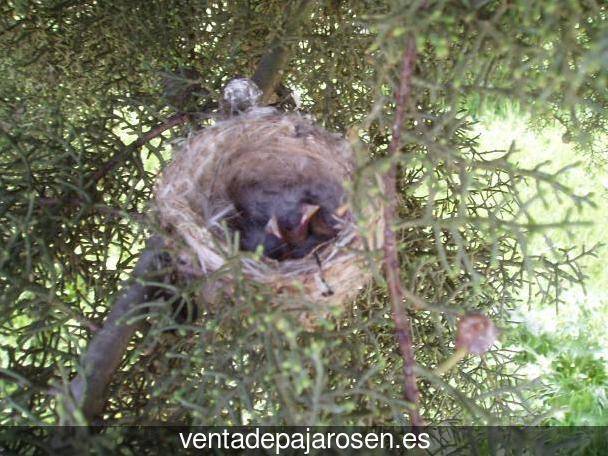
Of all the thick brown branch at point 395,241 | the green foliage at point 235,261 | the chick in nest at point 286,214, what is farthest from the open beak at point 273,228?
the thick brown branch at point 395,241

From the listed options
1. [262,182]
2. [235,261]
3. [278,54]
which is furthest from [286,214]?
[235,261]

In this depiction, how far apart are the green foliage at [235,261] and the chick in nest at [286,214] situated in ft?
0.41

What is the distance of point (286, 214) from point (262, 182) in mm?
82

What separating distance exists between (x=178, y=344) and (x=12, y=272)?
0.26 metres

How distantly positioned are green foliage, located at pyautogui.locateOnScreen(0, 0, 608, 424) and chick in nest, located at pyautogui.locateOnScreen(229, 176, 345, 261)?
0.41 feet

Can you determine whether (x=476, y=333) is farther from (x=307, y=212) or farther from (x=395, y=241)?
(x=307, y=212)

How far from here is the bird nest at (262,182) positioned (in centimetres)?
70

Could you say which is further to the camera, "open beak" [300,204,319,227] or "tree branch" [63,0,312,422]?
"open beak" [300,204,319,227]

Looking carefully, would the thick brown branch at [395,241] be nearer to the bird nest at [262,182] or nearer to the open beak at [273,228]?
the bird nest at [262,182]

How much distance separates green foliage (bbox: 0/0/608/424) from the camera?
569mm

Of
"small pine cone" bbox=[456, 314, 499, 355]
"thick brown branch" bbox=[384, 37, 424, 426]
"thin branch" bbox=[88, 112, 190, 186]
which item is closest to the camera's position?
"thick brown branch" bbox=[384, 37, 424, 426]

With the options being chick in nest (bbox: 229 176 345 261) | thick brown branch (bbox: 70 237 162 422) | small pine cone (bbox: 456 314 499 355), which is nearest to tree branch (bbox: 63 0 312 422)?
thick brown branch (bbox: 70 237 162 422)

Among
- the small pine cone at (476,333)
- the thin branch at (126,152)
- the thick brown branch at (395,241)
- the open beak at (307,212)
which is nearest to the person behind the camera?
the thick brown branch at (395,241)

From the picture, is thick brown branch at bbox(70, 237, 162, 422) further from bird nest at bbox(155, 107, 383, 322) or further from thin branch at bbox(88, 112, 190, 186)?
thin branch at bbox(88, 112, 190, 186)
